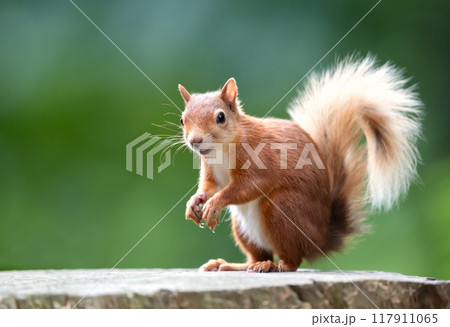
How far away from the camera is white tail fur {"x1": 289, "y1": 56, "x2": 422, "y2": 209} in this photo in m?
2.50

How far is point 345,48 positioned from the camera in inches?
139

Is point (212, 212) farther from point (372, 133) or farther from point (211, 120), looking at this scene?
→ point (372, 133)

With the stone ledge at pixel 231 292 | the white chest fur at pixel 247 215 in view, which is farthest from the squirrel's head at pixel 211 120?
the stone ledge at pixel 231 292

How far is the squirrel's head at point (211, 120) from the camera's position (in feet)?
7.37

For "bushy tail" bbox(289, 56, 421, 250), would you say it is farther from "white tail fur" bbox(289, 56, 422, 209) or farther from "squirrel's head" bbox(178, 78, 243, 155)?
"squirrel's head" bbox(178, 78, 243, 155)

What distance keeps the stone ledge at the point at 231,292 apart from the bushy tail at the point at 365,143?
0.62 m

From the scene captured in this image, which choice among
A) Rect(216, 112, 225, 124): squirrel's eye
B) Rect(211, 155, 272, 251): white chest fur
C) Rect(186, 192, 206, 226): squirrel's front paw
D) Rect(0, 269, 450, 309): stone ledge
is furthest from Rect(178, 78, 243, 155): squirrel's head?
Rect(0, 269, 450, 309): stone ledge

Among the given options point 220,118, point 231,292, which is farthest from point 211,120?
point 231,292

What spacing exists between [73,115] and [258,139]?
1.60 meters

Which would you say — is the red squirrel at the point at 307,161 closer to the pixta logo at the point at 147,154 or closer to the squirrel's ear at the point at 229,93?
the squirrel's ear at the point at 229,93

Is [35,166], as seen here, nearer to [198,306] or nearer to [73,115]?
[73,115]

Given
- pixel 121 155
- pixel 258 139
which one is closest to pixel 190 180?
pixel 121 155

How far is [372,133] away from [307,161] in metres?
0.36

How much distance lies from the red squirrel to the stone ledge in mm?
487
